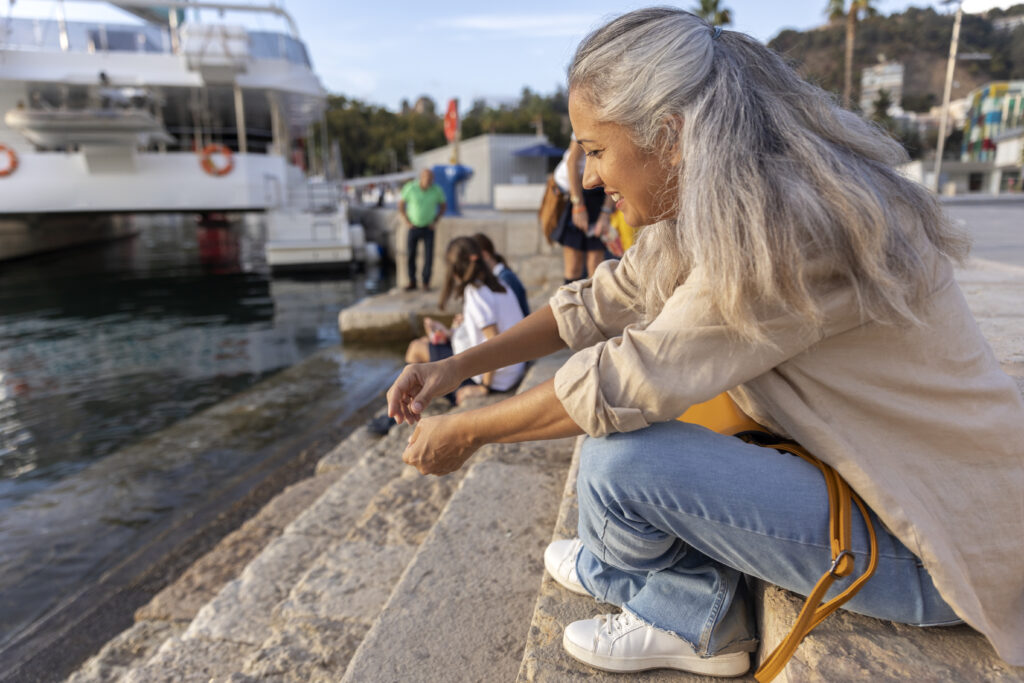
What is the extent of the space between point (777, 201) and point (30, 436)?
5.97 meters

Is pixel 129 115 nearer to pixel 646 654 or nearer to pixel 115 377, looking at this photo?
pixel 115 377

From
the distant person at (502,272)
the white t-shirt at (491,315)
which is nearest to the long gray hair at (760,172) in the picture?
the white t-shirt at (491,315)

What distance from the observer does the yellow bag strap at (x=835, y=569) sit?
3.61ft

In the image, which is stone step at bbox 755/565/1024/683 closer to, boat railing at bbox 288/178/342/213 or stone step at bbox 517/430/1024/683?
stone step at bbox 517/430/1024/683

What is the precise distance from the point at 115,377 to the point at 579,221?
499cm

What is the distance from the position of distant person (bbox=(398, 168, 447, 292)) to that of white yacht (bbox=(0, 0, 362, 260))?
18.6 feet

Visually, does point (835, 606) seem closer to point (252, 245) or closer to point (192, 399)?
point (192, 399)

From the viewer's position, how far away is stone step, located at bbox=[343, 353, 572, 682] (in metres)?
1.59

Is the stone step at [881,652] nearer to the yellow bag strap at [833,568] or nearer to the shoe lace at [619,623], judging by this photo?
the yellow bag strap at [833,568]

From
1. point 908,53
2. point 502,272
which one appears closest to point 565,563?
point 502,272

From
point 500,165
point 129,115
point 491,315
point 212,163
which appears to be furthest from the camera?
point 500,165

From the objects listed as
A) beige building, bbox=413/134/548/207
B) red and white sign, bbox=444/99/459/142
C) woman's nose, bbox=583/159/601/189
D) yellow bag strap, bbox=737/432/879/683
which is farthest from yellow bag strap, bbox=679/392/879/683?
beige building, bbox=413/134/548/207

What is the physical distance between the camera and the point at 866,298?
3.36ft

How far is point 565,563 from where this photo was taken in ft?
5.36
